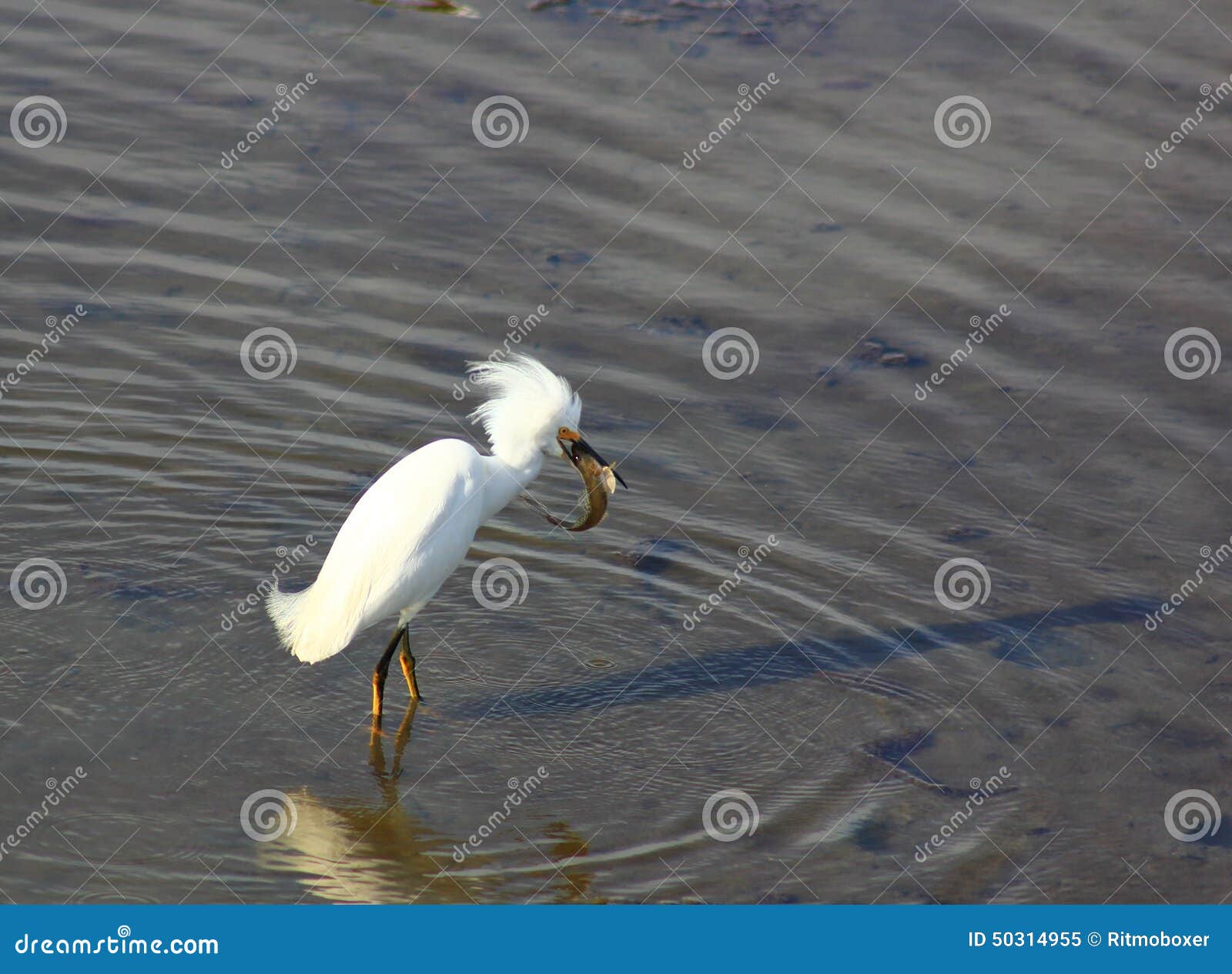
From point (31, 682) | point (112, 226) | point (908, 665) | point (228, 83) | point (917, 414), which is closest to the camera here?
point (31, 682)

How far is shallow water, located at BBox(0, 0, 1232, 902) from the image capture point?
26.6ft

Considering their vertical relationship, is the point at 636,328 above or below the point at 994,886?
above

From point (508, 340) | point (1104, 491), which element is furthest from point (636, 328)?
point (1104, 491)

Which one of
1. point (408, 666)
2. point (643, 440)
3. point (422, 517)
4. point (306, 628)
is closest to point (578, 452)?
point (422, 517)

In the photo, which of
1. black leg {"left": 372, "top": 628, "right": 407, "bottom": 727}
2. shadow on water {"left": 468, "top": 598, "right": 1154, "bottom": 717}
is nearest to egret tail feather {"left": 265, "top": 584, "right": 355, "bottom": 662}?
black leg {"left": 372, "top": 628, "right": 407, "bottom": 727}

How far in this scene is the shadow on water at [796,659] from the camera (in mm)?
9062

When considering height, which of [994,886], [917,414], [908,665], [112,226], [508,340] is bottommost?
[994,886]

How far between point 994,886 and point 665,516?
12.5 ft

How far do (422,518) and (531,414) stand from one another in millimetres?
862

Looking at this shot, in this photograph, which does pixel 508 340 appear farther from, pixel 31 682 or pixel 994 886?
pixel 994 886

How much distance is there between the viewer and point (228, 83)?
15.3 meters

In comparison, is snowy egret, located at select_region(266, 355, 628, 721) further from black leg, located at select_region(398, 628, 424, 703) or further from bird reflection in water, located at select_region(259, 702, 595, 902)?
bird reflection in water, located at select_region(259, 702, 595, 902)

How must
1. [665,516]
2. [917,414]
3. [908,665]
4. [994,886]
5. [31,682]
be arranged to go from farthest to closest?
1. [917,414]
2. [665,516]
3. [908,665]
4. [31,682]
5. [994,886]

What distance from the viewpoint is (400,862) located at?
25.4 ft
